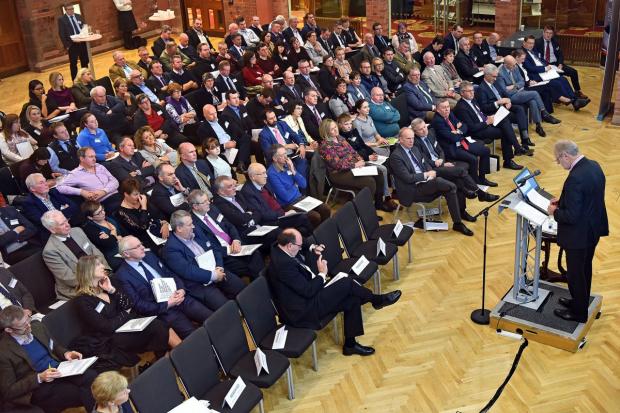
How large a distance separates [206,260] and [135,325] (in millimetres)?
1030

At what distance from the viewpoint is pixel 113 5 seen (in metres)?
19.3

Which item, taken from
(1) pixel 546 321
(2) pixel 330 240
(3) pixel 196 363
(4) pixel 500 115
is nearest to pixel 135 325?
(3) pixel 196 363

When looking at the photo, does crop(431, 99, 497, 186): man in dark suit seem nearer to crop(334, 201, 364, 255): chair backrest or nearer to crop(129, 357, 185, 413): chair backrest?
crop(334, 201, 364, 255): chair backrest

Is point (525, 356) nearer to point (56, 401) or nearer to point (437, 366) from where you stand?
point (437, 366)

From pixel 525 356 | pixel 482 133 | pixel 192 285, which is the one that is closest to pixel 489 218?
pixel 482 133

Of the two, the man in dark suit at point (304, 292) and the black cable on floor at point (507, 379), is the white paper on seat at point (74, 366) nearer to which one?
the man in dark suit at point (304, 292)

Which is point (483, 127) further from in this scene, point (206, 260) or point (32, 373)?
point (32, 373)

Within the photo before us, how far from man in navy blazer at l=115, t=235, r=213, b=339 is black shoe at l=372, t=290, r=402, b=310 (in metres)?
1.76

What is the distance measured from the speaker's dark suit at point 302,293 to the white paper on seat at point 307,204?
155 cm

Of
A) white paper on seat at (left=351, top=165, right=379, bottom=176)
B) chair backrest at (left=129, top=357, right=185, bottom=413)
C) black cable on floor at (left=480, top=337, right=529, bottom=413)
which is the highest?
white paper on seat at (left=351, top=165, right=379, bottom=176)

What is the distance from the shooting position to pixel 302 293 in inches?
256

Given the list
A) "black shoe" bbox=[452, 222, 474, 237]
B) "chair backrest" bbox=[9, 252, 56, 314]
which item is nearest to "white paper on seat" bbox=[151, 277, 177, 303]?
"chair backrest" bbox=[9, 252, 56, 314]

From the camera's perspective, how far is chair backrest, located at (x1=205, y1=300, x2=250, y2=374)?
5.98 metres

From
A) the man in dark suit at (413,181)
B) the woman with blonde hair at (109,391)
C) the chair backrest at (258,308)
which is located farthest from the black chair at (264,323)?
the man in dark suit at (413,181)
